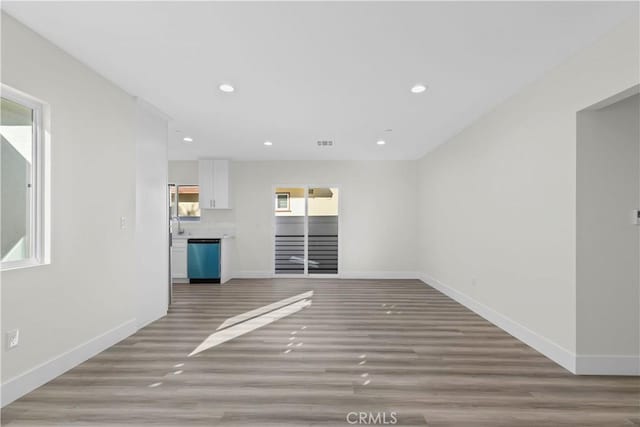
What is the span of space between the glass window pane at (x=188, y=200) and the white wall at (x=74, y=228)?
12.0 feet

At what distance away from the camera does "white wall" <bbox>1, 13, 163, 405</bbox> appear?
7.11ft

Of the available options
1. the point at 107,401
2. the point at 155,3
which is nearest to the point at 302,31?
the point at 155,3

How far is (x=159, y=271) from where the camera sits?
157 inches

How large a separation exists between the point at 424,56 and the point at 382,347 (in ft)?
8.57

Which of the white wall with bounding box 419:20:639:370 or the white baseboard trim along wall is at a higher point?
the white wall with bounding box 419:20:639:370

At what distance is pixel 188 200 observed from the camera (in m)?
7.07

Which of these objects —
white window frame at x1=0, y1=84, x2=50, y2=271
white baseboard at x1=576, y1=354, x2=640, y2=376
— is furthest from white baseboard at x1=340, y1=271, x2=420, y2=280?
white window frame at x1=0, y1=84, x2=50, y2=271

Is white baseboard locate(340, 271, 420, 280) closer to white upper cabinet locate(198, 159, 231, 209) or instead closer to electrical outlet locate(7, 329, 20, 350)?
white upper cabinet locate(198, 159, 231, 209)

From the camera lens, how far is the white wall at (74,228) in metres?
2.17

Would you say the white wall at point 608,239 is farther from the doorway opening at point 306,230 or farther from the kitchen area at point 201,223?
the kitchen area at point 201,223

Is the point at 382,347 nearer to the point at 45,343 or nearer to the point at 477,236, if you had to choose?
the point at 477,236

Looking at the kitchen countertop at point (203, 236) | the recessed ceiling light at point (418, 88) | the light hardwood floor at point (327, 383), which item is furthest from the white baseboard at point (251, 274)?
the recessed ceiling light at point (418, 88)

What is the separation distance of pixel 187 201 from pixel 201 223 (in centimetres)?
60

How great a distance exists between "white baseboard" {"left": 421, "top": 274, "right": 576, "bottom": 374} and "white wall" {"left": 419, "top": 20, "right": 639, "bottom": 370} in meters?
0.01
